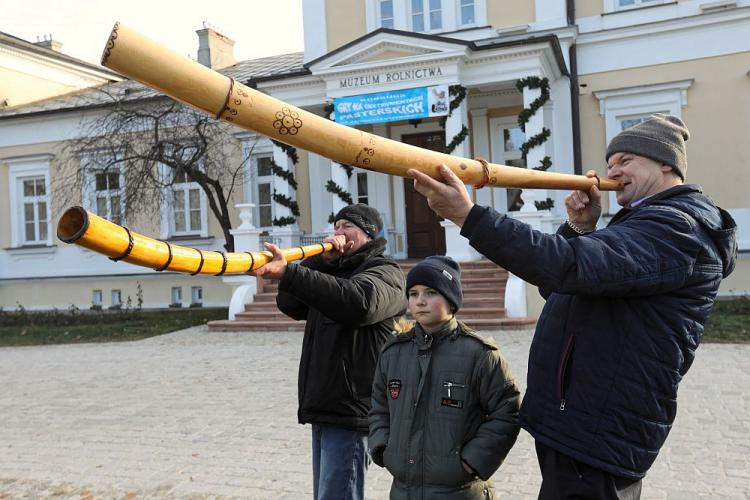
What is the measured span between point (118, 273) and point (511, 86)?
11.6 m

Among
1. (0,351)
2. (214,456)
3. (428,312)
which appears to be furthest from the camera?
(0,351)

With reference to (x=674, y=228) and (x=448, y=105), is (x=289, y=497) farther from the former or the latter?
(x=448, y=105)

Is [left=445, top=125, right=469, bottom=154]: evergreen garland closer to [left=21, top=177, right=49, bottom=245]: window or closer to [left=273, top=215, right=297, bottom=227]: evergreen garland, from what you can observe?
[left=273, top=215, right=297, bottom=227]: evergreen garland

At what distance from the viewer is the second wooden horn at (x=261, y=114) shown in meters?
1.39

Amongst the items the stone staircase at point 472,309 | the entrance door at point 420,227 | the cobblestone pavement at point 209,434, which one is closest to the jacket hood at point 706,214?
the cobblestone pavement at point 209,434

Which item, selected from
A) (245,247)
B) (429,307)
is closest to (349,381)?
(429,307)

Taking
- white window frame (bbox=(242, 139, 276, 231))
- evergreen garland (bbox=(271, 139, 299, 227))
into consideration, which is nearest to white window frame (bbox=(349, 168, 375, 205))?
evergreen garland (bbox=(271, 139, 299, 227))

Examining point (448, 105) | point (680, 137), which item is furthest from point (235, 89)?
point (448, 105)

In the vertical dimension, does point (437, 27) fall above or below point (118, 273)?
above

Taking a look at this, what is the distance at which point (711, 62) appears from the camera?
14.5 m

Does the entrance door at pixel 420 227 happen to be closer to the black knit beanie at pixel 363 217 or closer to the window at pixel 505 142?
the window at pixel 505 142

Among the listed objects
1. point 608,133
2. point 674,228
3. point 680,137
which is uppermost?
point 608,133

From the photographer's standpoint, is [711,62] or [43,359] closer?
[43,359]

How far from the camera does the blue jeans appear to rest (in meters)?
2.95
